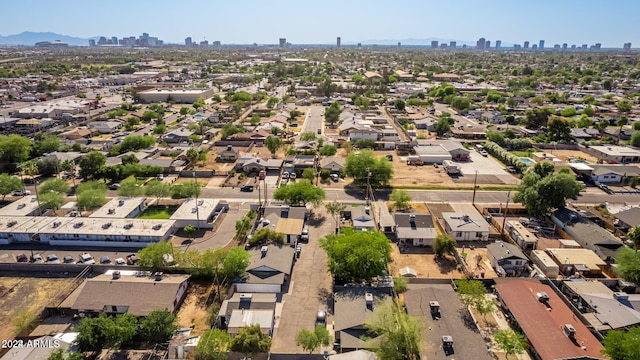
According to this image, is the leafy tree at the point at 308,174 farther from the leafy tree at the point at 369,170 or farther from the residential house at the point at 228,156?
the residential house at the point at 228,156

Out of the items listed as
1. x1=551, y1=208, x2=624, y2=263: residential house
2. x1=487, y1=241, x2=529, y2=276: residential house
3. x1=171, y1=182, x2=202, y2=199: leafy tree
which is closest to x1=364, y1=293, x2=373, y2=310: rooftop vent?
x1=487, y1=241, x2=529, y2=276: residential house

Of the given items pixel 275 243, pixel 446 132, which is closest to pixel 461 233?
pixel 275 243

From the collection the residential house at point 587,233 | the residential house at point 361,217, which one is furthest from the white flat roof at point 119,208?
Answer: the residential house at point 587,233

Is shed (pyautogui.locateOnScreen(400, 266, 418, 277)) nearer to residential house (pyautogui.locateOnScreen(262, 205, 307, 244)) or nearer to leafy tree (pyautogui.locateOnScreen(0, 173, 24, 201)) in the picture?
residential house (pyautogui.locateOnScreen(262, 205, 307, 244))

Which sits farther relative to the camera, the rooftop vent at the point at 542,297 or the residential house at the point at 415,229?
the residential house at the point at 415,229

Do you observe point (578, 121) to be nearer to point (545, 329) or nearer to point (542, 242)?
point (542, 242)

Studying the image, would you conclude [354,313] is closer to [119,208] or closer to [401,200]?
[401,200]
